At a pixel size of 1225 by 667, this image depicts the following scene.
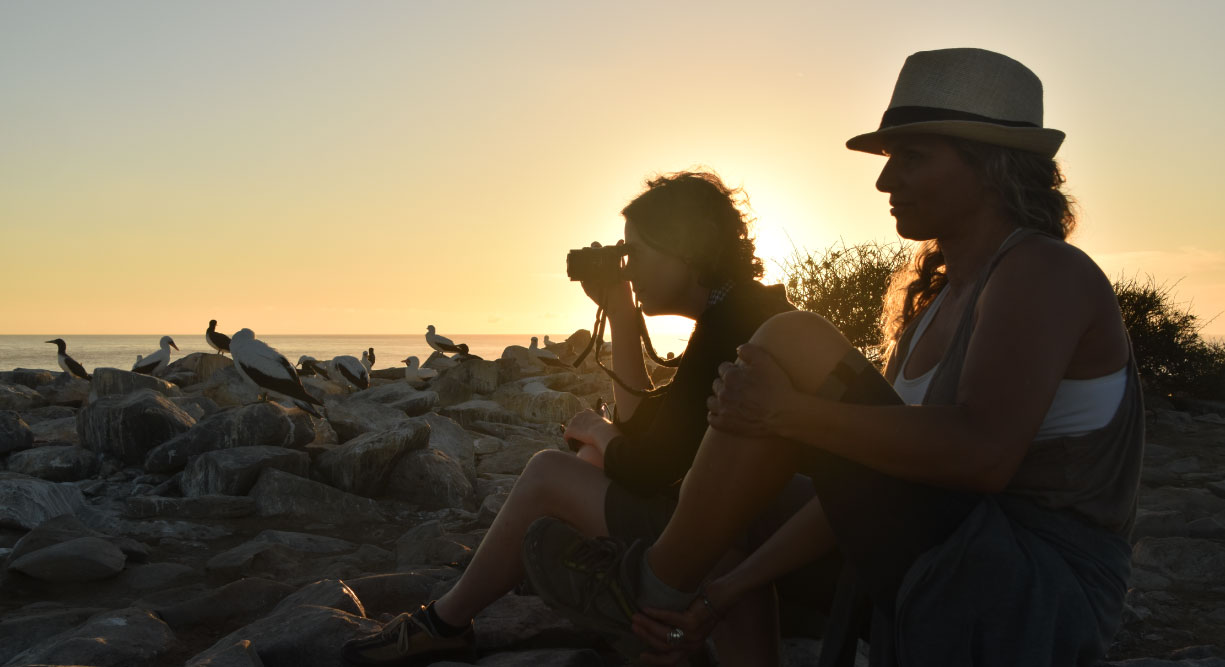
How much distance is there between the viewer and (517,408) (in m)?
11.3

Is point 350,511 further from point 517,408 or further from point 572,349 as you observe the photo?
point 572,349

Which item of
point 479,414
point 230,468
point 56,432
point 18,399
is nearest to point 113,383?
point 56,432

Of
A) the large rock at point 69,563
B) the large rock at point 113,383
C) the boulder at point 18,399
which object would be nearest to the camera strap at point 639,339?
the large rock at point 69,563

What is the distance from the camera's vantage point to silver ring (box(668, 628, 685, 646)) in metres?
2.02

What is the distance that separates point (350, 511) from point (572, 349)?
45.5 ft

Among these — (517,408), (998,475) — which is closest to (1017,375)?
(998,475)

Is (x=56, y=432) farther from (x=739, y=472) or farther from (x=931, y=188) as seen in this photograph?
(x=931, y=188)

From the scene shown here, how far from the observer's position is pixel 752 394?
1.71 metres

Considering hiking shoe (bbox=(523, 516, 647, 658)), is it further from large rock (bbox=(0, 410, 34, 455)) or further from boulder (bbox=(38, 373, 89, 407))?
boulder (bbox=(38, 373, 89, 407))

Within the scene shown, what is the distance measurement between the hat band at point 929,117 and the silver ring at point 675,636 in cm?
125

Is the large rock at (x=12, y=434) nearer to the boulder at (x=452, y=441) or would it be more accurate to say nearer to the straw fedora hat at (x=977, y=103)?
the boulder at (x=452, y=441)

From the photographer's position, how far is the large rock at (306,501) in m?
5.14

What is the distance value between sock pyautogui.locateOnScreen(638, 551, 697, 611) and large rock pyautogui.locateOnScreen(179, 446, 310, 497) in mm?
3992

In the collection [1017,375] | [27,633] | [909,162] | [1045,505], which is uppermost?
[909,162]
